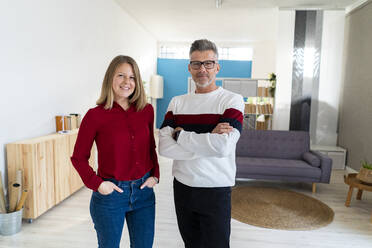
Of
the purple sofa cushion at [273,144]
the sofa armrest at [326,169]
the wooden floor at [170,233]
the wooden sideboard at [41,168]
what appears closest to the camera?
the wooden floor at [170,233]

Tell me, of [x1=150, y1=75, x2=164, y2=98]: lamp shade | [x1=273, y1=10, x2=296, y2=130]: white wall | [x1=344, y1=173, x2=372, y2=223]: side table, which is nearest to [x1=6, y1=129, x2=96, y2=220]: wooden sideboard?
[x1=344, y1=173, x2=372, y2=223]: side table

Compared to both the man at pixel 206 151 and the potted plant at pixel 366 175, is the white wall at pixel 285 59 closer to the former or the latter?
the potted plant at pixel 366 175

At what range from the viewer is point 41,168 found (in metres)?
3.00

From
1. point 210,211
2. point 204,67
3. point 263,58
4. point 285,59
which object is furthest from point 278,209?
point 263,58

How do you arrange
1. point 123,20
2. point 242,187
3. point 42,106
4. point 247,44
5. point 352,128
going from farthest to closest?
point 247,44, point 123,20, point 352,128, point 242,187, point 42,106

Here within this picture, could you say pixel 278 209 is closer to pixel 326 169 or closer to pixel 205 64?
pixel 326 169

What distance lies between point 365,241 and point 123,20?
620cm

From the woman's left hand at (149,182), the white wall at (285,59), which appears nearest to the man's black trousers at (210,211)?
the woman's left hand at (149,182)

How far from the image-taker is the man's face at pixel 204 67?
1521mm

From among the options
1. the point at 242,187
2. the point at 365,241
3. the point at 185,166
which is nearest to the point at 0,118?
the point at 185,166

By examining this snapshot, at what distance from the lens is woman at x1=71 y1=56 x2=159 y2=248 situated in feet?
4.68

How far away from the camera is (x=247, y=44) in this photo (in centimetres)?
1027

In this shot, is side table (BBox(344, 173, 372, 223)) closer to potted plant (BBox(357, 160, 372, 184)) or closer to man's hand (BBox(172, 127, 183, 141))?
potted plant (BBox(357, 160, 372, 184))

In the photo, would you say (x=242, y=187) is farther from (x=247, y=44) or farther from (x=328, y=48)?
(x=247, y=44)
